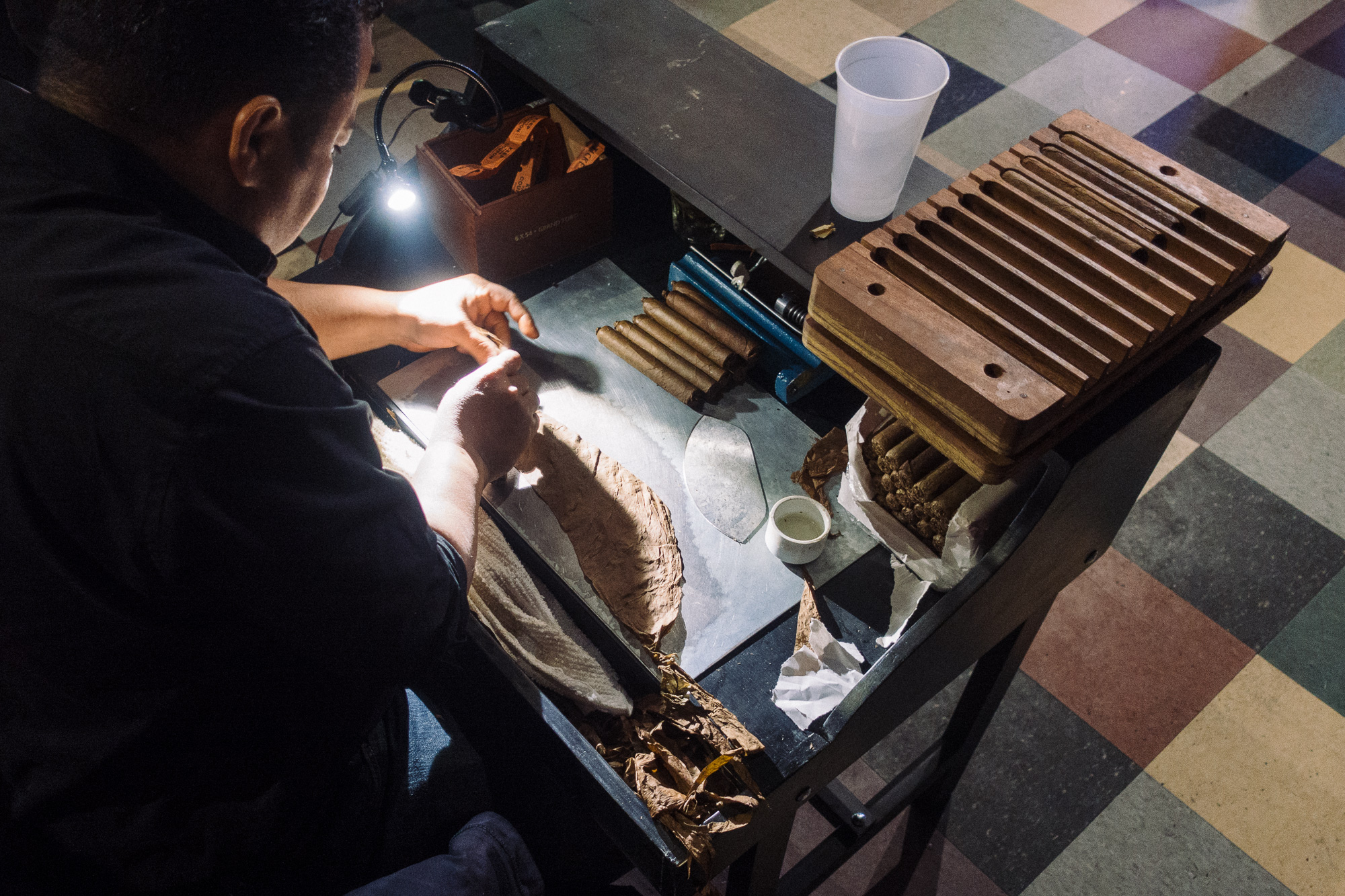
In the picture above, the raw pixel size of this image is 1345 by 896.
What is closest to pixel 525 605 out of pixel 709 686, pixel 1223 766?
pixel 709 686

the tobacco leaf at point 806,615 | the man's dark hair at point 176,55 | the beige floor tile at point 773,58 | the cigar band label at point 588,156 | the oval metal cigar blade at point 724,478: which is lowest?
the beige floor tile at point 773,58

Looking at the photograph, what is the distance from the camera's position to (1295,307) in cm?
330

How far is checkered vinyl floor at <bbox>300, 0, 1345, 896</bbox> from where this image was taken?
Result: 2.23m

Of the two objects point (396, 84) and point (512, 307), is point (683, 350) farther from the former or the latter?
point (396, 84)

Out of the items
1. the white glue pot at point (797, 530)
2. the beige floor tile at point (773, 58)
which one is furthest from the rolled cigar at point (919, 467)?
the beige floor tile at point (773, 58)

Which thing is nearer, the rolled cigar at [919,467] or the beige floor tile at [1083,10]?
the rolled cigar at [919,467]

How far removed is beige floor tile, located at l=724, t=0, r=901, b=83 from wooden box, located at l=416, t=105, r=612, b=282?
7.57 ft

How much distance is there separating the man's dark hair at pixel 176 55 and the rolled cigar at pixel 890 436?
934 mm

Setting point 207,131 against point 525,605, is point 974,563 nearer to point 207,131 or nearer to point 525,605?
point 525,605

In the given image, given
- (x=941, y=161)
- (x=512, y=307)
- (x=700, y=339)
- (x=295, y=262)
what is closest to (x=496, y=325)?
(x=512, y=307)

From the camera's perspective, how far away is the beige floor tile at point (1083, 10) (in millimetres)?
4273

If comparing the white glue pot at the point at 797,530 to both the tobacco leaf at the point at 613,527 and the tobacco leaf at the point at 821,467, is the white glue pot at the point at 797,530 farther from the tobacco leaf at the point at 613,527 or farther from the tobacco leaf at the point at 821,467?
the tobacco leaf at the point at 613,527

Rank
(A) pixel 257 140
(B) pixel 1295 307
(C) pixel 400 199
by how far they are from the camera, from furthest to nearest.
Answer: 1. (B) pixel 1295 307
2. (C) pixel 400 199
3. (A) pixel 257 140

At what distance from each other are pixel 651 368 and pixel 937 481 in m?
0.63
